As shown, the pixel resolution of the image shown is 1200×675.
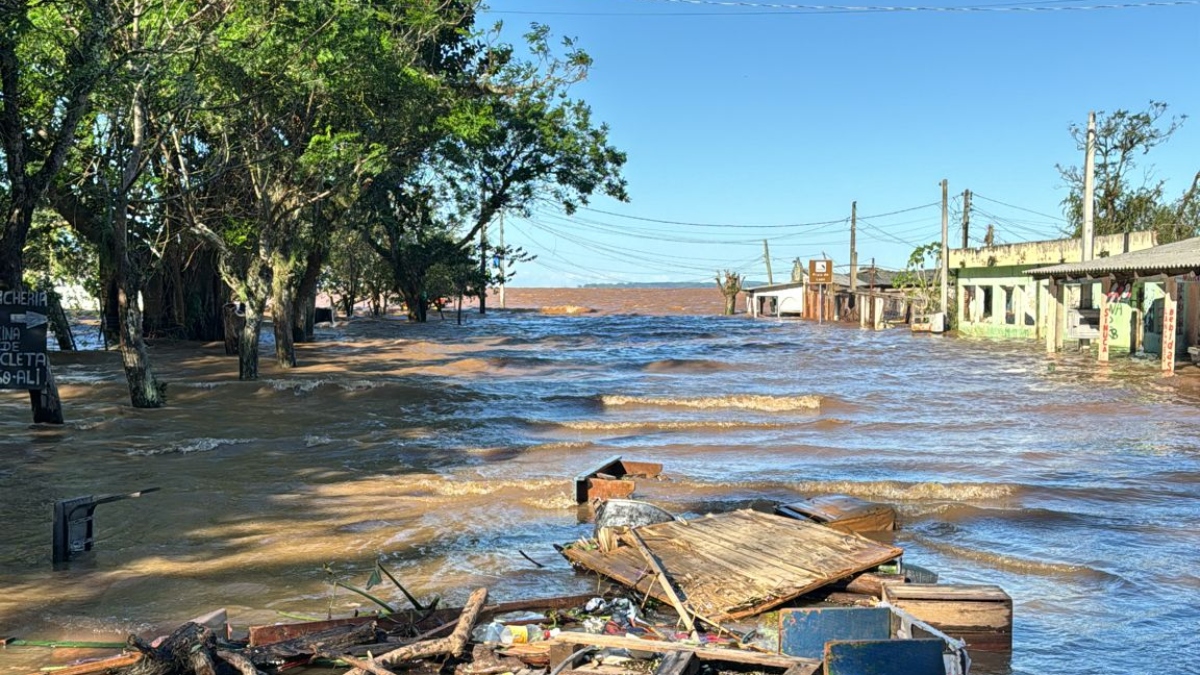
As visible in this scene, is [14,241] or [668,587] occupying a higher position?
[14,241]

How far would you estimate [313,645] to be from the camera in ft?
18.7

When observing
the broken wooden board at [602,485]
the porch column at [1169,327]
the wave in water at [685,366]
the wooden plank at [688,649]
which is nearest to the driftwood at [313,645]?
the wooden plank at [688,649]

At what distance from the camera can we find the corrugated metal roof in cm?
2055

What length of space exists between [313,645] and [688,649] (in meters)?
2.17

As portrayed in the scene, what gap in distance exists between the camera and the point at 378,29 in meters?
18.0

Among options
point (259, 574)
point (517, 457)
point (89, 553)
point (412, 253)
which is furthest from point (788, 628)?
point (412, 253)

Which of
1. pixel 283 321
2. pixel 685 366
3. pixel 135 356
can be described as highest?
pixel 283 321

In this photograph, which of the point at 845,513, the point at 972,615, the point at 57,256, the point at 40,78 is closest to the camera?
the point at 972,615

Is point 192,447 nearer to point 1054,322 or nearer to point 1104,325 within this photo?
point 1104,325

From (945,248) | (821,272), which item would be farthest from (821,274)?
(945,248)

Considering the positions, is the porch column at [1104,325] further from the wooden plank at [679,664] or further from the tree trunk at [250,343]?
the wooden plank at [679,664]

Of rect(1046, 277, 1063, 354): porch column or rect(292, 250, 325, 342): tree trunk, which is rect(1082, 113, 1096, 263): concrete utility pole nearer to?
rect(1046, 277, 1063, 354): porch column

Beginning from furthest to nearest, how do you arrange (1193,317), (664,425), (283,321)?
(1193,317), (283,321), (664,425)

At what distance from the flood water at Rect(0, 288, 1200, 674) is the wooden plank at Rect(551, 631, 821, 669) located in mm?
1427
